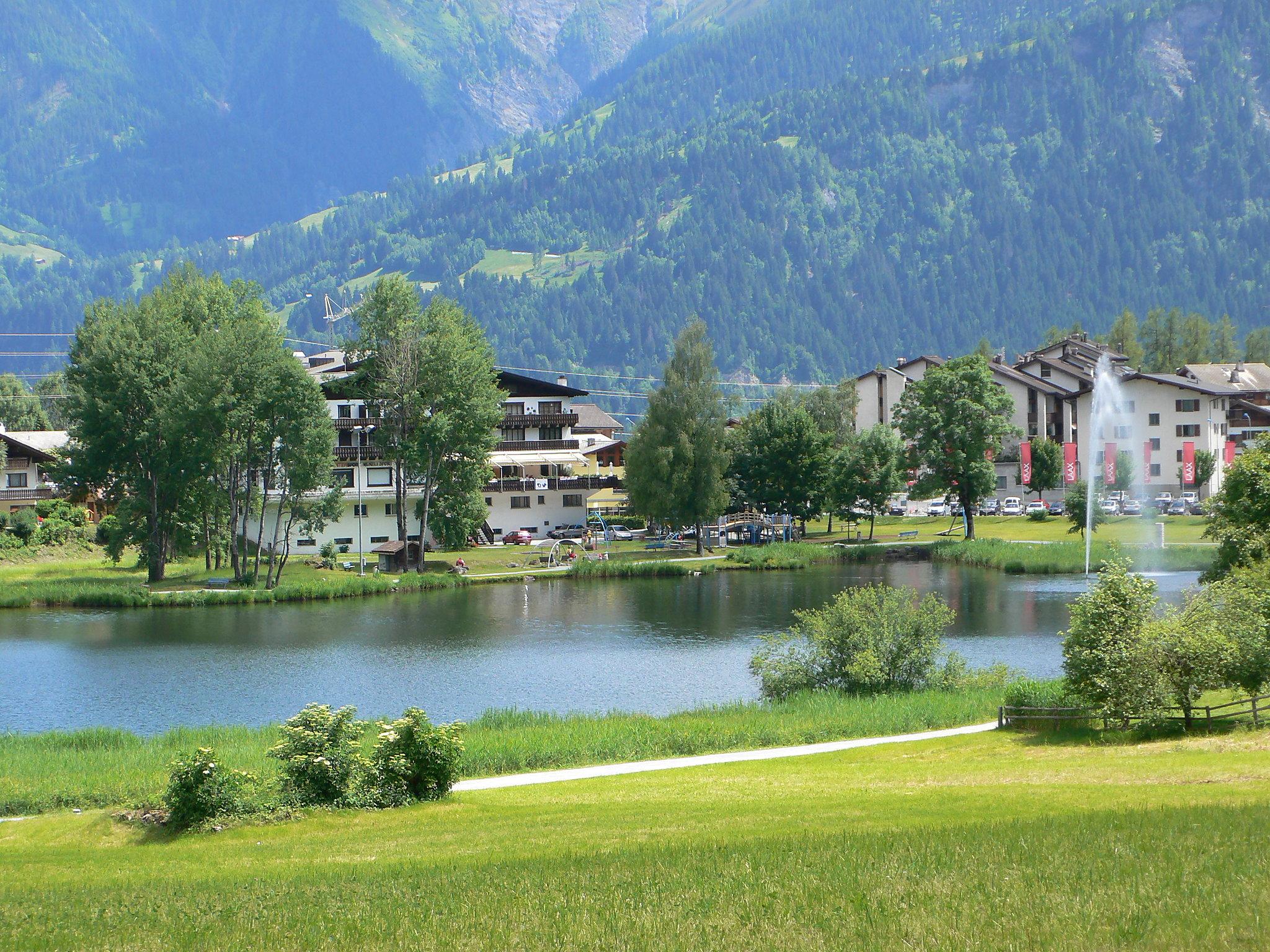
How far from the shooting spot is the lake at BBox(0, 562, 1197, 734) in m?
39.5

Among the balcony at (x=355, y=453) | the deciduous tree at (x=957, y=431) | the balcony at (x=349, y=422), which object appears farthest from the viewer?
the balcony at (x=349, y=422)

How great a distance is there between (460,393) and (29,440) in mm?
45372

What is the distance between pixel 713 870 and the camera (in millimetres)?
15914

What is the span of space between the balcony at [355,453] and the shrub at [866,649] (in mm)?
56630

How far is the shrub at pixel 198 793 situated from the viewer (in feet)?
71.5

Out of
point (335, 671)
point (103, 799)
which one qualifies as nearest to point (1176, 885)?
point (103, 799)

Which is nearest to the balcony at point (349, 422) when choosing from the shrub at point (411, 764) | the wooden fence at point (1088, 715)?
the wooden fence at point (1088, 715)

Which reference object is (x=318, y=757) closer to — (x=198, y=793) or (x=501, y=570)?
(x=198, y=793)

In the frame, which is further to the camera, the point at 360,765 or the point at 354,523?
the point at 354,523

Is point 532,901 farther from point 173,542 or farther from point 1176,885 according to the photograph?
point 173,542

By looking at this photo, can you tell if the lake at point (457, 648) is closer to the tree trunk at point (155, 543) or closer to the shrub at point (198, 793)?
the tree trunk at point (155, 543)

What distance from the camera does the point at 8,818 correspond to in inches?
958

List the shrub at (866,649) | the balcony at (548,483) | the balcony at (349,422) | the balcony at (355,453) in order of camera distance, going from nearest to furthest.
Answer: the shrub at (866,649) → the balcony at (355,453) → the balcony at (349,422) → the balcony at (548,483)

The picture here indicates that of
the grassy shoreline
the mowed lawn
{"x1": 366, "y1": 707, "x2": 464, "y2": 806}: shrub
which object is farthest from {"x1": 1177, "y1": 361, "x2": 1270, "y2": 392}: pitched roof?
{"x1": 366, "y1": 707, "x2": 464, "y2": 806}: shrub
